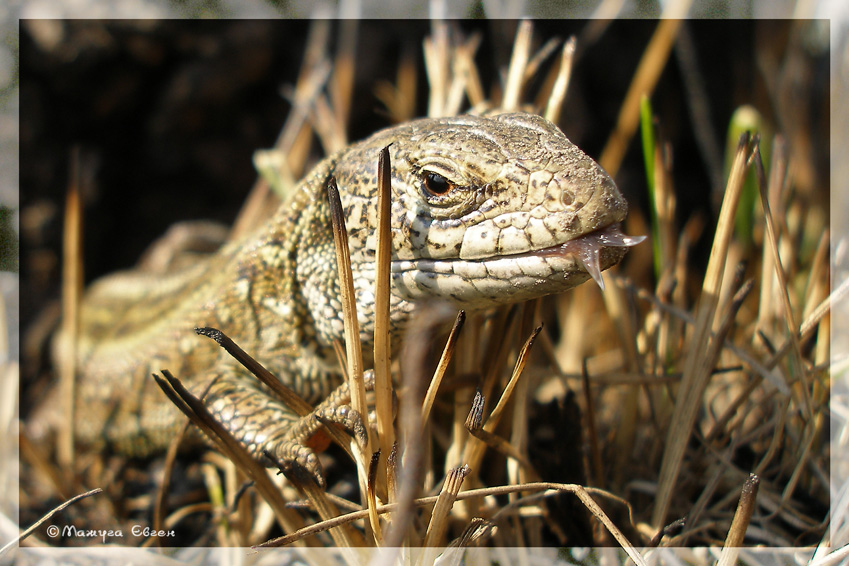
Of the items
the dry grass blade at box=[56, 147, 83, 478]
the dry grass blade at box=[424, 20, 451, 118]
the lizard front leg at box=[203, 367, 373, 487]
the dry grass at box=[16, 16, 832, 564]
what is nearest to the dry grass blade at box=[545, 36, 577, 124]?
the dry grass at box=[16, 16, 832, 564]

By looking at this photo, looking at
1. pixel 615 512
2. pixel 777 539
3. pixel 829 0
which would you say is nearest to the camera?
pixel 777 539

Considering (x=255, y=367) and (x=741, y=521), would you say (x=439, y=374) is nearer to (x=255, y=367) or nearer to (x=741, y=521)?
(x=255, y=367)

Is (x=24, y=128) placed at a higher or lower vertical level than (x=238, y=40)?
lower

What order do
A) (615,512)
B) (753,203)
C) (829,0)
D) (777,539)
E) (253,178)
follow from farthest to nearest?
1. (253,178)
2. (829,0)
3. (753,203)
4. (615,512)
5. (777,539)

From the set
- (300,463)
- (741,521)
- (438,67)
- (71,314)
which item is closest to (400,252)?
(300,463)

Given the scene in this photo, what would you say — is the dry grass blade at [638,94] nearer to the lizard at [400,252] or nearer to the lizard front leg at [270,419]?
the lizard at [400,252]

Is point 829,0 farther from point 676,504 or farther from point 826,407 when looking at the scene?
point 676,504

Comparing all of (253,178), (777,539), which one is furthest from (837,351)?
(253,178)

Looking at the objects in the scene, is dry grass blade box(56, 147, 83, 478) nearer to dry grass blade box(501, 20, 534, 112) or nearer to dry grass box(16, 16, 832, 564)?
dry grass box(16, 16, 832, 564)
